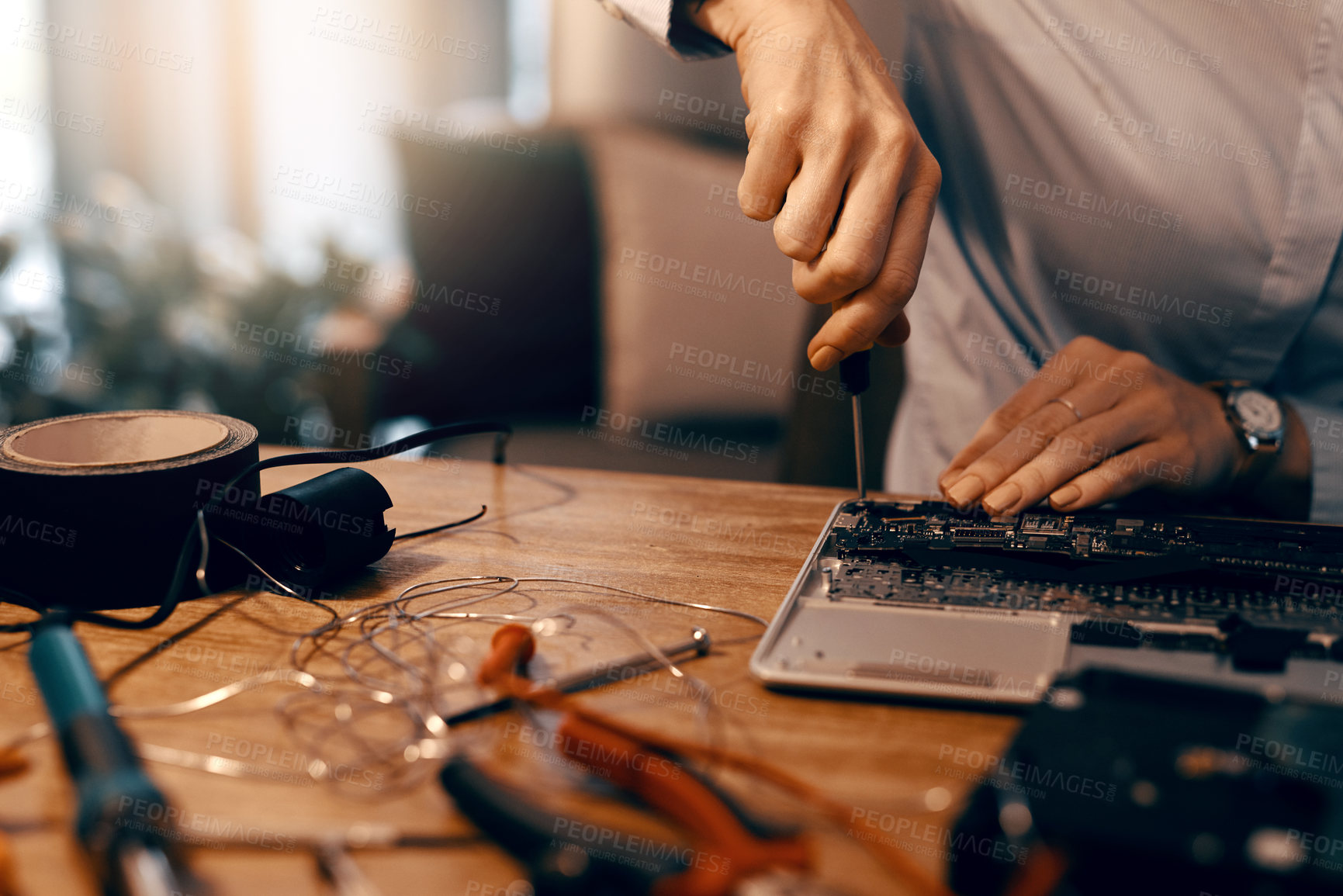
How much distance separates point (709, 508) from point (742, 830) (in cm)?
49

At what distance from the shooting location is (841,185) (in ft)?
2.07

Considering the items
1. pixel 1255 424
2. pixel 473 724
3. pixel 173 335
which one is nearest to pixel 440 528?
pixel 473 724

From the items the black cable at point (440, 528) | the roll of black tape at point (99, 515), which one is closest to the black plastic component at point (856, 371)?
the black cable at point (440, 528)

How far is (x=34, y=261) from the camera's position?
2604mm

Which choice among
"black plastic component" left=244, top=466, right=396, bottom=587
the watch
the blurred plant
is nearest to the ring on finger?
the watch

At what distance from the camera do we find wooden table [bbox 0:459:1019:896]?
0.31 m

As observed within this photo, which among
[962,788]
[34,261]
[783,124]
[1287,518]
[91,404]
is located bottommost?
[91,404]

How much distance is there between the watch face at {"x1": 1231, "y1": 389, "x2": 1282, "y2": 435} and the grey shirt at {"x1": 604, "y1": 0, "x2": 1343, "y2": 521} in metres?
0.04

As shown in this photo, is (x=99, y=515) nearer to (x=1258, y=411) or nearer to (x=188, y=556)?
(x=188, y=556)

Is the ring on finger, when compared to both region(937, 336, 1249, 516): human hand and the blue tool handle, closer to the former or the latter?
region(937, 336, 1249, 516): human hand

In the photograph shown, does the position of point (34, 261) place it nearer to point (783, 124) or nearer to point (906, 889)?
point (783, 124)

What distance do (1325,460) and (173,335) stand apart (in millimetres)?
2329

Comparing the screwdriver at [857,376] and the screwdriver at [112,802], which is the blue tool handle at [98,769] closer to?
the screwdriver at [112,802]

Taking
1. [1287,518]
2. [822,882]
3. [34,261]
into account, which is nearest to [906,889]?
[822,882]
